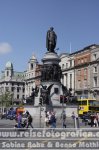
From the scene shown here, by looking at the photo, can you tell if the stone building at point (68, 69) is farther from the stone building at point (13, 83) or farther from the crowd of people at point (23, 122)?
the crowd of people at point (23, 122)

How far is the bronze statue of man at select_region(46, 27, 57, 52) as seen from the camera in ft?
200

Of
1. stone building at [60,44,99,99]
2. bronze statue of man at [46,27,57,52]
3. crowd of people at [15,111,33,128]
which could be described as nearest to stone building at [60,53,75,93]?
stone building at [60,44,99,99]

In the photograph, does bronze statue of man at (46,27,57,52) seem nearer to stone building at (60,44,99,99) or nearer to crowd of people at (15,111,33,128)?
crowd of people at (15,111,33,128)

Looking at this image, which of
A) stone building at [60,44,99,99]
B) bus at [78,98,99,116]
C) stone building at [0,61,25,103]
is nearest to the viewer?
bus at [78,98,99,116]

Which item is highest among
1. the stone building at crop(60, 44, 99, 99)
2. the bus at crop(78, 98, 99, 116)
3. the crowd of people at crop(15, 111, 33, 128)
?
the stone building at crop(60, 44, 99, 99)

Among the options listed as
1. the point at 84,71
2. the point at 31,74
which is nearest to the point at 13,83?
the point at 31,74

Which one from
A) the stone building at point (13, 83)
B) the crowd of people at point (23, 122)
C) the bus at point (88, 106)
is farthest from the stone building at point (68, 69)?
the crowd of people at point (23, 122)

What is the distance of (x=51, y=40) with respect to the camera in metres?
61.3

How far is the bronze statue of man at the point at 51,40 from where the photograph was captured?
60.9 metres

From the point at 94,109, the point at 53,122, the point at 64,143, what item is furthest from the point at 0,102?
the point at 64,143

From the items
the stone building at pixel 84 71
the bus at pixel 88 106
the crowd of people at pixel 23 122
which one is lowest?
the crowd of people at pixel 23 122

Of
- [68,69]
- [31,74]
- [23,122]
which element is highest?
[31,74]

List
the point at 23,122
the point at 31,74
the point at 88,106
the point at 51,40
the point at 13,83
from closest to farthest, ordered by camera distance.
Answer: the point at 23,122 → the point at 51,40 → the point at 88,106 → the point at 31,74 → the point at 13,83

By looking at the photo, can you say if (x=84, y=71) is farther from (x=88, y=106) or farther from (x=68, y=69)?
(x=88, y=106)
